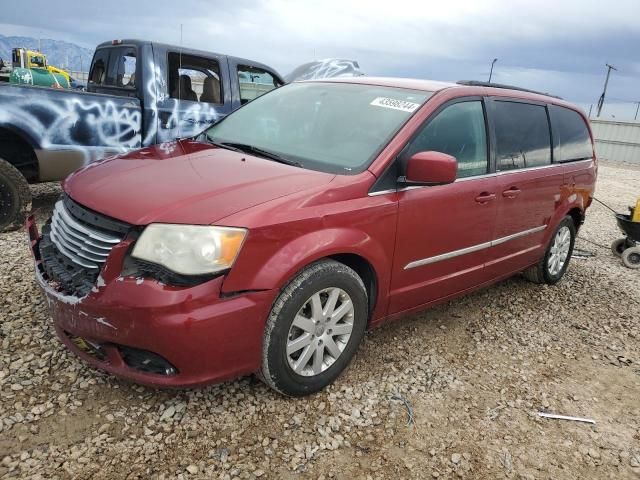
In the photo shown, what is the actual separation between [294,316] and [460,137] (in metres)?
1.69

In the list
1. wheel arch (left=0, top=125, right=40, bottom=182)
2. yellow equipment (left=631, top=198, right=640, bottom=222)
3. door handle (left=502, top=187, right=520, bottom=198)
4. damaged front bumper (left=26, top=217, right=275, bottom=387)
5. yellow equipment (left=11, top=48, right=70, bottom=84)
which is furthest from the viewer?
yellow equipment (left=11, top=48, right=70, bottom=84)

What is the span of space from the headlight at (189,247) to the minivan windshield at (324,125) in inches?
31.4

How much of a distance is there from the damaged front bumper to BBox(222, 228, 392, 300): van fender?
0.05 m

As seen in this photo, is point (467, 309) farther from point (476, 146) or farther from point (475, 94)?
point (475, 94)

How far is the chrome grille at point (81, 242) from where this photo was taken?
89.4 inches

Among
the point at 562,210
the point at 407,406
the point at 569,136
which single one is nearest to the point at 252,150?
the point at 407,406

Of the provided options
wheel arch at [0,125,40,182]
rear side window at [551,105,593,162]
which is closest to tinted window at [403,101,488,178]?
rear side window at [551,105,593,162]

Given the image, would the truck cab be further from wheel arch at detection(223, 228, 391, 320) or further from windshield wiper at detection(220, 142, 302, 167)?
wheel arch at detection(223, 228, 391, 320)

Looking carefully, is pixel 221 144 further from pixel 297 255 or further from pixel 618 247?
pixel 618 247

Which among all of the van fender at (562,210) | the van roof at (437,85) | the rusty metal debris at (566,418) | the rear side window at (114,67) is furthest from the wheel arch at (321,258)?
the rear side window at (114,67)

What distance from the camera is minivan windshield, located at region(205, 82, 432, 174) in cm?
285

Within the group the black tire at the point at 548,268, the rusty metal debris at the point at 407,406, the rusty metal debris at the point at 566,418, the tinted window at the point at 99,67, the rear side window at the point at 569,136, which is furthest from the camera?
the tinted window at the point at 99,67

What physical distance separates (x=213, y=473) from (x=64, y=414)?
820 millimetres

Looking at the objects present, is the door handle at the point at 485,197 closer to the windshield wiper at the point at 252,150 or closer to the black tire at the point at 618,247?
the windshield wiper at the point at 252,150
